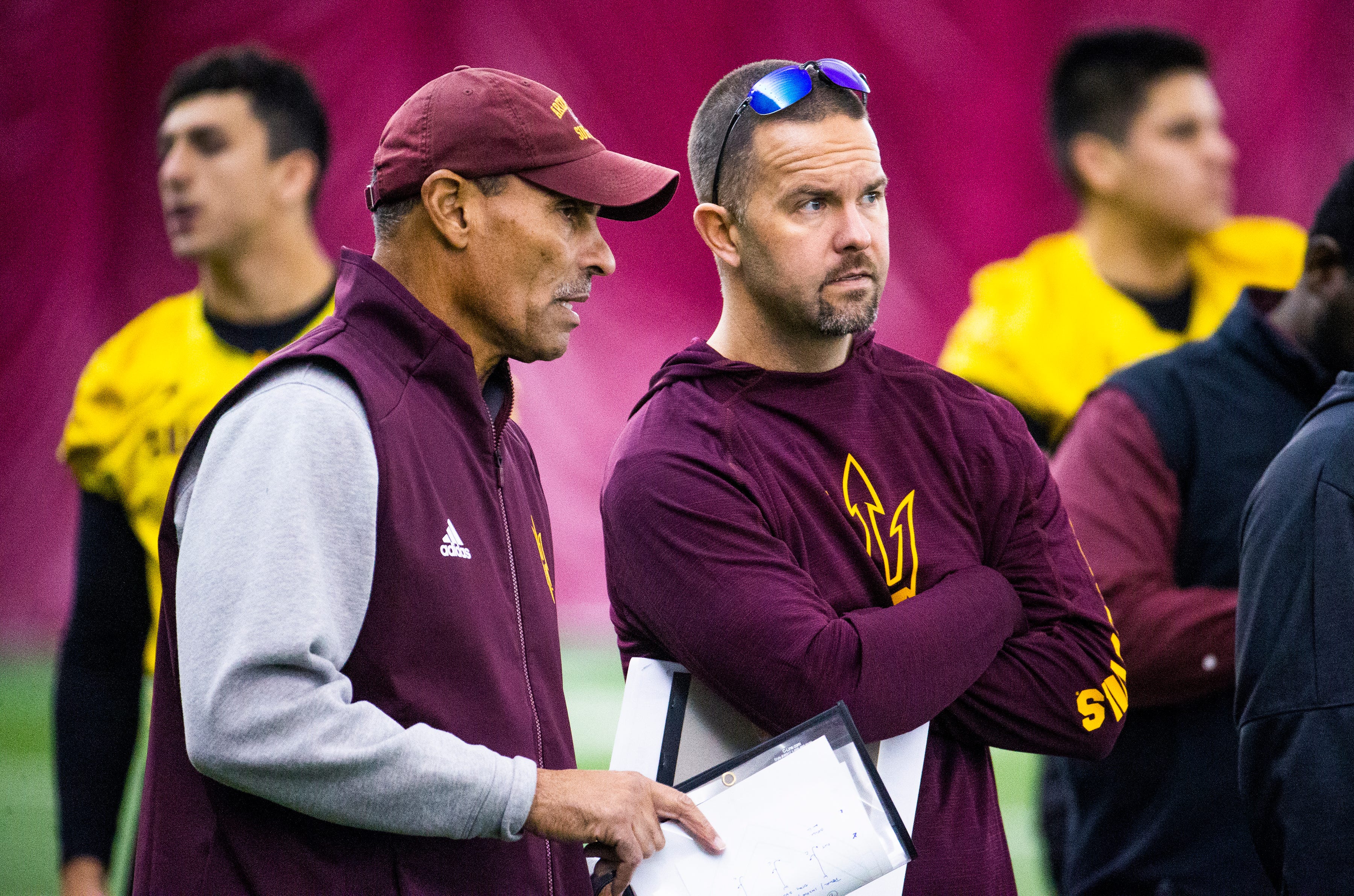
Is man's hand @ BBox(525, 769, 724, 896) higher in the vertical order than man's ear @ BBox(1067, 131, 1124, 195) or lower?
lower

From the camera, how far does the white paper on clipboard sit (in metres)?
1.65

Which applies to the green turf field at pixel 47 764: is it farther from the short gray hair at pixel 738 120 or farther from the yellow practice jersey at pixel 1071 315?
the short gray hair at pixel 738 120

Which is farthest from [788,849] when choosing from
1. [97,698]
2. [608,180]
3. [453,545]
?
[97,698]

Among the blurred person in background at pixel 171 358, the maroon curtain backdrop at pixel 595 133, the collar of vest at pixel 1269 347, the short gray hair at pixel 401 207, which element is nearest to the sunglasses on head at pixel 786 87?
the short gray hair at pixel 401 207

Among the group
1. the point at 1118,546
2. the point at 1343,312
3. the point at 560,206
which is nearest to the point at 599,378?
the point at 1118,546

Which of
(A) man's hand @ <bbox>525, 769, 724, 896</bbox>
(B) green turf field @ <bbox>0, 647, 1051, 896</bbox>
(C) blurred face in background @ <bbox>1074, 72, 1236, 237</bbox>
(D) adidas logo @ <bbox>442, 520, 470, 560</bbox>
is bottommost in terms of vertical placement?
(B) green turf field @ <bbox>0, 647, 1051, 896</bbox>

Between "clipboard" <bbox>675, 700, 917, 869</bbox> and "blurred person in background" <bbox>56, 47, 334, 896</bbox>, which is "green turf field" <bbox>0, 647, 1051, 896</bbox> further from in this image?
"clipboard" <bbox>675, 700, 917, 869</bbox>

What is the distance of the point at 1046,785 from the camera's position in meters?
3.24

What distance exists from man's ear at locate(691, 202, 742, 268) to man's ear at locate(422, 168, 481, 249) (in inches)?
15.3

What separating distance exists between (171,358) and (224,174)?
0.46 m

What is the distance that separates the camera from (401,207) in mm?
1575

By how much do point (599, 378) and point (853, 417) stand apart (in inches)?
92.1

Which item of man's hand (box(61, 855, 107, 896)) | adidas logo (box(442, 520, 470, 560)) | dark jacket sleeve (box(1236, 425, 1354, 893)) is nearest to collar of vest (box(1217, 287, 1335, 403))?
dark jacket sleeve (box(1236, 425, 1354, 893))

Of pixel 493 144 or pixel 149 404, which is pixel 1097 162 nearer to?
pixel 149 404
